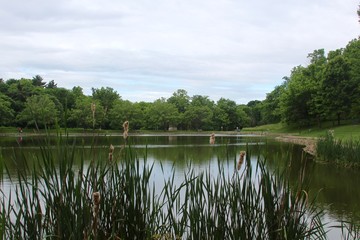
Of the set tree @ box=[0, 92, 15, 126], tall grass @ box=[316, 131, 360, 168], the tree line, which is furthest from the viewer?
the tree line

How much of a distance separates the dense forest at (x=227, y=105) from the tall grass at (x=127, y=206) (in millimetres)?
18988

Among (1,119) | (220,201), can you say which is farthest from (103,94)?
(220,201)

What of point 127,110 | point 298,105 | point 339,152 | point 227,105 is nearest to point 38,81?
point 127,110

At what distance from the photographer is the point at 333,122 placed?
1644 inches

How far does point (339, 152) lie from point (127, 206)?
47.7ft

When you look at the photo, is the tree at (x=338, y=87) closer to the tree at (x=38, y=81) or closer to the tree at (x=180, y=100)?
the tree at (x=180, y=100)

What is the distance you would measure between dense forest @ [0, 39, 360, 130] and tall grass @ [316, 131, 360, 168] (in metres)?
14.5

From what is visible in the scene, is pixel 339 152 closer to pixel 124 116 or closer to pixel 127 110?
pixel 124 116

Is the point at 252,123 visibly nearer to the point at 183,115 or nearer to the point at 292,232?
the point at 183,115

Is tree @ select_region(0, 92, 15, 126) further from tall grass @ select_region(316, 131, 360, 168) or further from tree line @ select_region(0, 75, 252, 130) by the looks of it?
tall grass @ select_region(316, 131, 360, 168)

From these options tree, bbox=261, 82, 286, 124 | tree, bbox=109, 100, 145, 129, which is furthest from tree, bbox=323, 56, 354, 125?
tree, bbox=109, 100, 145, 129

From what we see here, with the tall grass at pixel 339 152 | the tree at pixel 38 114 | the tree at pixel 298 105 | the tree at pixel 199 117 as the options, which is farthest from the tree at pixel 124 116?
the tall grass at pixel 339 152

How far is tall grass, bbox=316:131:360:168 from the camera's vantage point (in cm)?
1515

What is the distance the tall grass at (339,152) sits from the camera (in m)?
15.1
